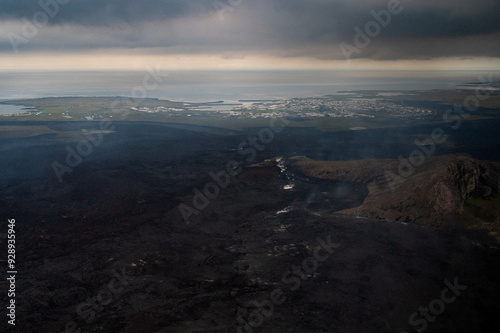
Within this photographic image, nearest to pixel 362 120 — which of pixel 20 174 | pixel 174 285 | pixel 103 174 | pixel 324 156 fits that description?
pixel 324 156

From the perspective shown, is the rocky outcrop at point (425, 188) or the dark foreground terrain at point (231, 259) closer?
the dark foreground terrain at point (231, 259)

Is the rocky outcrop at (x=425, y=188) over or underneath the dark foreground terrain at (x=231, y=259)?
over

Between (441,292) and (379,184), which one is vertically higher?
(379,184)

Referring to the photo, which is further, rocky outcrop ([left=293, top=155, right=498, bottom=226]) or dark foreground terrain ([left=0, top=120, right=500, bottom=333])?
rocky outcrop ([left=293, top=155, right=498, bottom=226])

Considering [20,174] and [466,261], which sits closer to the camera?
[466,261]

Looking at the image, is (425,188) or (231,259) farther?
(425,188)

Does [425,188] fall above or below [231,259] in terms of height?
above

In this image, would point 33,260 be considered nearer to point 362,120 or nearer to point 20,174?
point 20,174

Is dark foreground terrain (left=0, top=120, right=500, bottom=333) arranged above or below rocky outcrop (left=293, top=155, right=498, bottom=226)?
below
